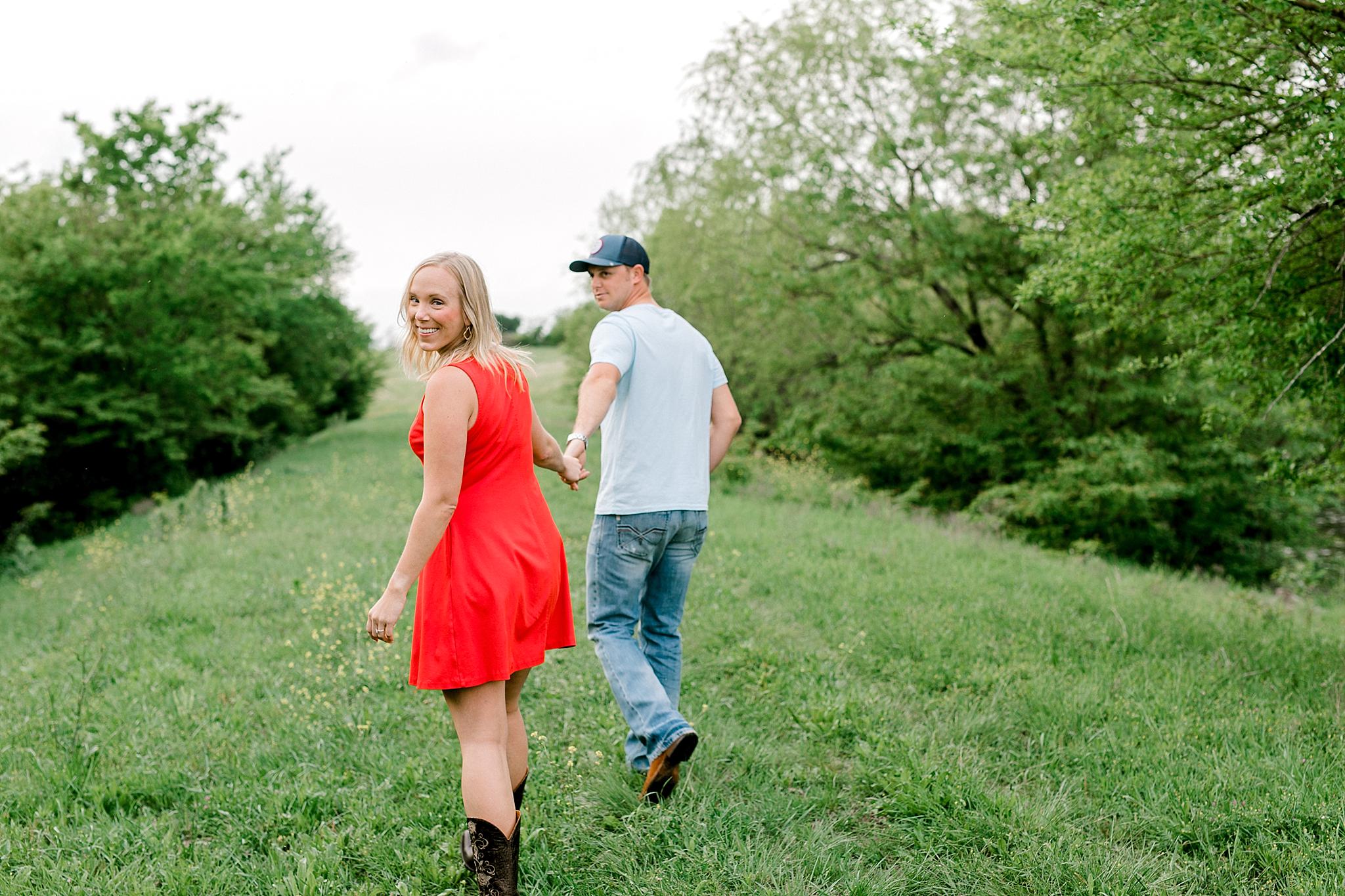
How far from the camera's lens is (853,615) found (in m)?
6.11

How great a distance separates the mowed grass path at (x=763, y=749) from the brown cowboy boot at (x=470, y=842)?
0.08 metres

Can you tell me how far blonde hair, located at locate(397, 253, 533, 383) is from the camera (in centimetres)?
288

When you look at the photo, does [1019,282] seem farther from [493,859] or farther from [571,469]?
[493,859]

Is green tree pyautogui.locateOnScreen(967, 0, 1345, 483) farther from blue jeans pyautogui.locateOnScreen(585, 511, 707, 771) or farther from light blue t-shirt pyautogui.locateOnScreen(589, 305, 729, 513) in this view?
blue jeans pyautogui.locateOnScreen(585, 511, 707, 771)

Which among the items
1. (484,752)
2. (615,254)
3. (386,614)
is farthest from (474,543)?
(615,254)

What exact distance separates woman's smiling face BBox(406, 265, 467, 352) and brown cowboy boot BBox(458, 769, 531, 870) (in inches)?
63.0

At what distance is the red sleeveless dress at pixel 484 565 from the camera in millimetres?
2795

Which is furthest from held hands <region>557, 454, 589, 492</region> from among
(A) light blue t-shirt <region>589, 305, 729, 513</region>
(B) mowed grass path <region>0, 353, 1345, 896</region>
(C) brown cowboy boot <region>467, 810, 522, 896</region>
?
(B) mowed grass path <region>0, 353, 1345, 896</region>

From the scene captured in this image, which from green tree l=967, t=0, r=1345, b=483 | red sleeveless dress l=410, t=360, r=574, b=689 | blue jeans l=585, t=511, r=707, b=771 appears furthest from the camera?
green tree l=967, t=0, r=1345, b=483

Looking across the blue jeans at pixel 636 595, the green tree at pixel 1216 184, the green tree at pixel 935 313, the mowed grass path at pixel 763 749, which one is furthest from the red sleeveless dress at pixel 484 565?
the green tree at pixel 935 313

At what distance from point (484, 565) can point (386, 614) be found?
336 millimetres

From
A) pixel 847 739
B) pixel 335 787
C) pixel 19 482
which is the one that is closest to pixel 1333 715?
pixel 847 739

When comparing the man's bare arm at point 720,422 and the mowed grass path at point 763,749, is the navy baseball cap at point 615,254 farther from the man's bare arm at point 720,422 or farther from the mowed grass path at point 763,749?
the mowed grass path at point 763,749

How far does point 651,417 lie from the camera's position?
3.68 m
